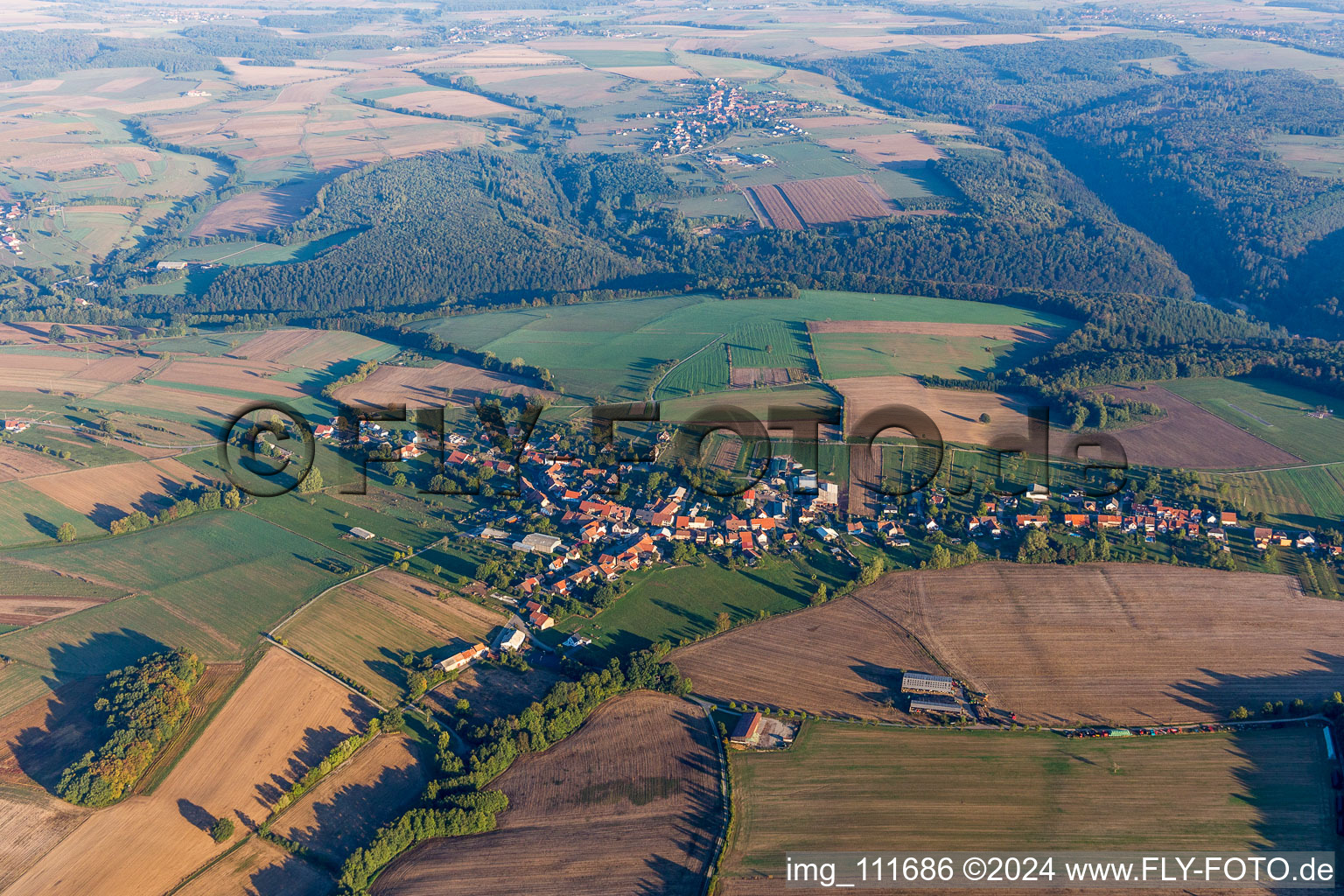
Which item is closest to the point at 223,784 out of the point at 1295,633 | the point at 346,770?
the point at 346,770

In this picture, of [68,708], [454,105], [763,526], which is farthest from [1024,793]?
[454,105]

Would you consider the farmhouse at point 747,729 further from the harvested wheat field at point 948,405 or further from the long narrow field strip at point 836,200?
the long narrow field strip at point 836,200

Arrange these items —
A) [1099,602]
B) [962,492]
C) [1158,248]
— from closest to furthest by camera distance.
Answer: [1099,602], [962,492], [1158,248]

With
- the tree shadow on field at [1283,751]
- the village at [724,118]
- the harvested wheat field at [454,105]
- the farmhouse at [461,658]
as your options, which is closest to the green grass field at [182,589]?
the farmhouse at [461,658]

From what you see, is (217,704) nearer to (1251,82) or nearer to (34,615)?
(34,615)

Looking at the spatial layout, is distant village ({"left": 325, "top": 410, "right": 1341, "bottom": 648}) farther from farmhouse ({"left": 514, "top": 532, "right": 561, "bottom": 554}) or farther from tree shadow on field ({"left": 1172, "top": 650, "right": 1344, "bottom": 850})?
tree shadow on field ({"left": 1172, "top": 650, "right": 1344, "bottom": 850})
